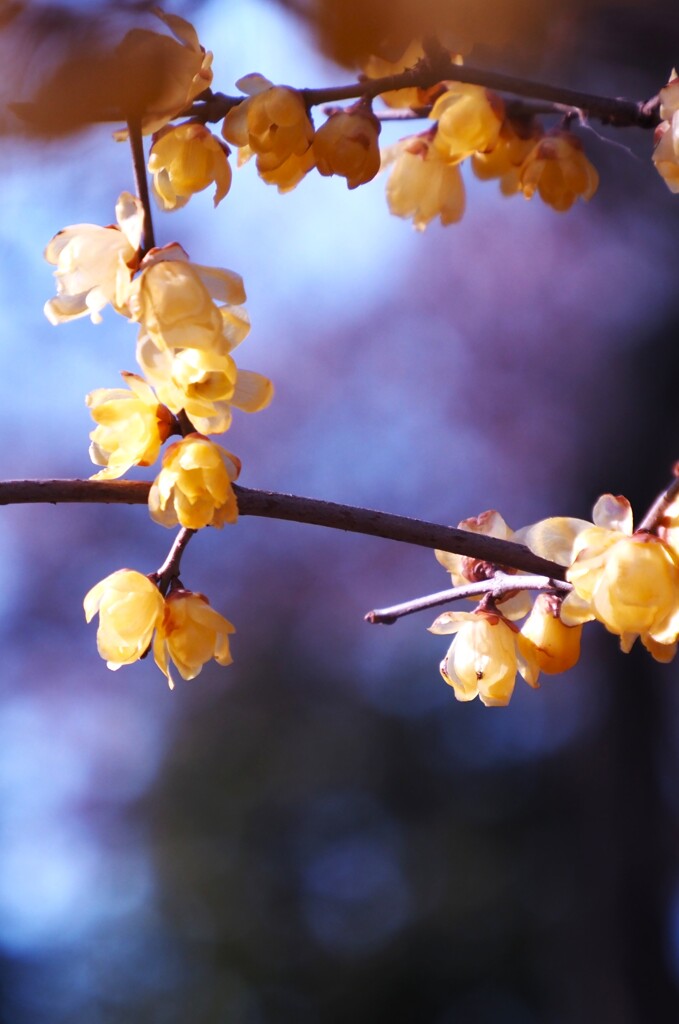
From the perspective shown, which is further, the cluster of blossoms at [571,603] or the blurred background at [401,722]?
the blurred background at [401,722]

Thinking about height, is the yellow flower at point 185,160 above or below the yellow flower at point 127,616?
above

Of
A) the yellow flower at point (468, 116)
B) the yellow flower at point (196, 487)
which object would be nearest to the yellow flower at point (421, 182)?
the yellow flower at point (468, 116)

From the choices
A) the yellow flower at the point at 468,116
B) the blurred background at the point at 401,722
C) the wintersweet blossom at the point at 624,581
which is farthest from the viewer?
the blurred background at the point at 401,722

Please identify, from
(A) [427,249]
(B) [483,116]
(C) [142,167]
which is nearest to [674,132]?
(B) [483,116]

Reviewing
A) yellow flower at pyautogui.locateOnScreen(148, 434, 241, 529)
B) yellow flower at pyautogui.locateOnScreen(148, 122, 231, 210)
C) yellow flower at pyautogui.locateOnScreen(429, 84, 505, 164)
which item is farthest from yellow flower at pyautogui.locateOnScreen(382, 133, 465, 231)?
yellow flower at pyautogui.locateOnScreen(148, 434, 241, 529)

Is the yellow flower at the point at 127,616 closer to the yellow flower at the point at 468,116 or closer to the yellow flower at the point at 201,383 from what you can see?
the yellow flower at the point at 201,383

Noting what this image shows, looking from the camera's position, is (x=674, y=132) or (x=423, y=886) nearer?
(x=674, y=132)

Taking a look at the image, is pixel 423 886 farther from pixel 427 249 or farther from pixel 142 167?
pixel 142 167
